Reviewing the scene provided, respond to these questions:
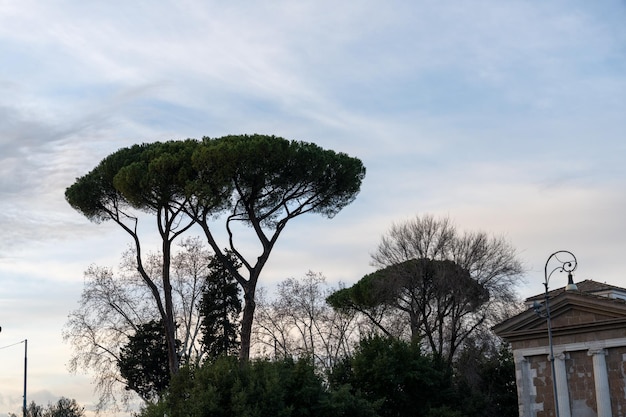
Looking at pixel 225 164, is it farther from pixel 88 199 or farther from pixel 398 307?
pixel 398 307

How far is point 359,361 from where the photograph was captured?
32.9 meters

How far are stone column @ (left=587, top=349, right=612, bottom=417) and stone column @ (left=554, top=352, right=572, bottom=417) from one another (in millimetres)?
1025

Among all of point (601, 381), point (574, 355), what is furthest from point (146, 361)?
point (601, 381)

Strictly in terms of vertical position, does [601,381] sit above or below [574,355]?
below

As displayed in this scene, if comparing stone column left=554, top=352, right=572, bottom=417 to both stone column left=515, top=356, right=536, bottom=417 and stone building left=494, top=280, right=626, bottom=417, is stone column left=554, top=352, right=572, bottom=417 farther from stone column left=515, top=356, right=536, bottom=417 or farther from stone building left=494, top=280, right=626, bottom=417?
stone column left=515, top=356, right=536, bottom=417

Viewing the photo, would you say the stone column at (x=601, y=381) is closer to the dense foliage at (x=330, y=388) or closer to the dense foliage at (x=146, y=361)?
the dense foliage at (x=330, y=388)

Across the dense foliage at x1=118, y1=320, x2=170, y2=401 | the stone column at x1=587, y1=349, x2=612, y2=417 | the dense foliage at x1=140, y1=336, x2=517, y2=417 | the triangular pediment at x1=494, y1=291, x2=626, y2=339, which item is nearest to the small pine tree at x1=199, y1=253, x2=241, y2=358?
the dense foliage at x1=118, y1=320, x2=170, y2=401

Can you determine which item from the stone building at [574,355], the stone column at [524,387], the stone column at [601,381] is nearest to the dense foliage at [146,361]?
the stone column at [524,387]

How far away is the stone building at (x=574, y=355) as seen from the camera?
28.8 metres

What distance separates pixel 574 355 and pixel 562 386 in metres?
1.15

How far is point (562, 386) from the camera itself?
97.6 ft

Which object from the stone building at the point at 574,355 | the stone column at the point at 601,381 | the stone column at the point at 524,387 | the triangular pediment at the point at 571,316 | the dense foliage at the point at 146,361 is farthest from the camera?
the dense foliage at the point at 146,361

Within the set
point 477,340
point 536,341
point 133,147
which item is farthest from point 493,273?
point 133,147

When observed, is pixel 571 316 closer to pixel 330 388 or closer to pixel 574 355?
pixel 574 355
